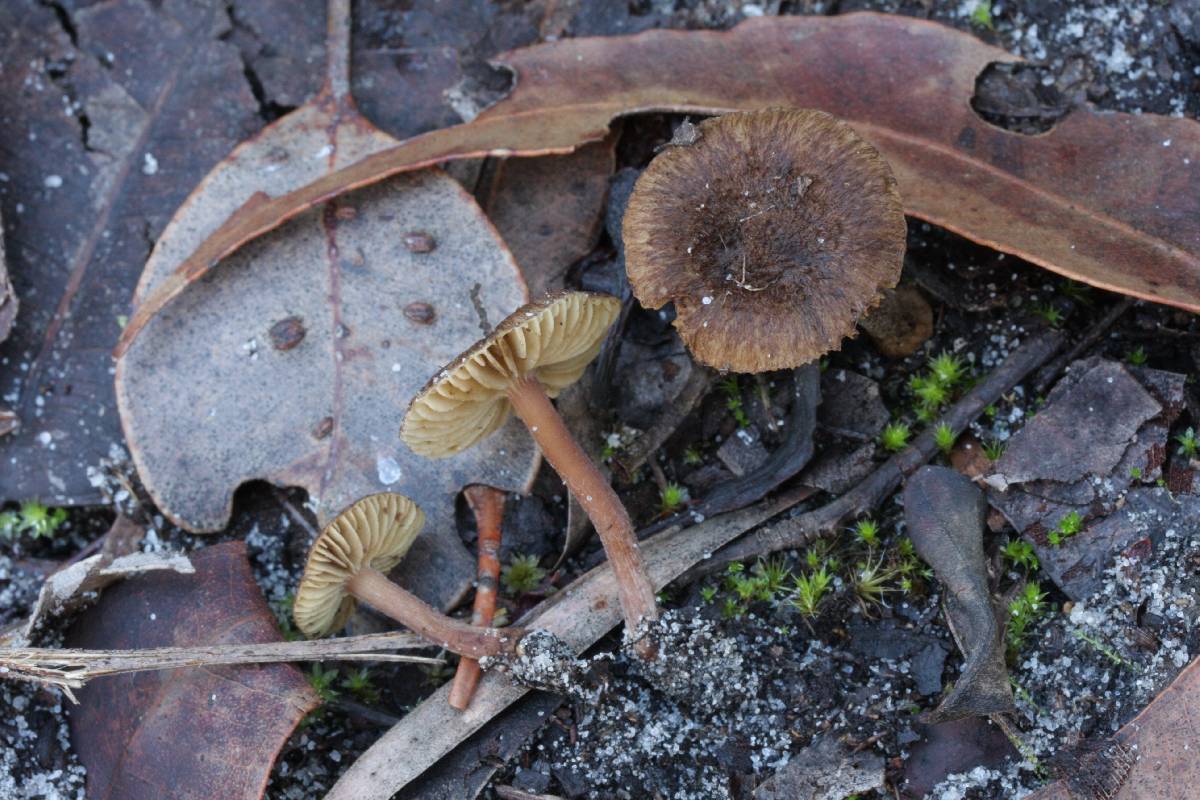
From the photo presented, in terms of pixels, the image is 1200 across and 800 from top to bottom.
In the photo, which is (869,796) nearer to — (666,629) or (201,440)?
(666,629)

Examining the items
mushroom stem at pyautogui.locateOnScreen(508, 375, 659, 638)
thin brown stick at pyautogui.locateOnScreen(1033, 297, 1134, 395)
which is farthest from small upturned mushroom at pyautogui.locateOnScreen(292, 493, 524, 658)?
thin brown stick at pyautogui.locateOnScreen(1033, 297, 1134, 395)

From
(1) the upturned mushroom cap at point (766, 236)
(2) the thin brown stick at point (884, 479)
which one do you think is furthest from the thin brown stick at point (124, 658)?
(1) the upturned mushroom cap at point (766, 236)

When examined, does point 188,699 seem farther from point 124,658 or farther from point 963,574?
point 963,574

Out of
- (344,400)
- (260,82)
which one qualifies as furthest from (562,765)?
(260,82)

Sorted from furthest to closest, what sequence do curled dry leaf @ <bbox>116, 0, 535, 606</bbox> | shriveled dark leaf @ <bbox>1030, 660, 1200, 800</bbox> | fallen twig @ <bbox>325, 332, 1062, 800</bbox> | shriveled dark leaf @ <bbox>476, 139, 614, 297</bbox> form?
shriveled dark leaf @ <bbox>476, 139, 614, 297</bbox>
curled dry leaf @ <bbox>116, 0, 535, 606</bbox>
fallen twig @ <bbox>325, 332, 1062, 800</bbox>
shriveled dark leaf @ <bbox>1030, 660, 1200, 800</bbox>

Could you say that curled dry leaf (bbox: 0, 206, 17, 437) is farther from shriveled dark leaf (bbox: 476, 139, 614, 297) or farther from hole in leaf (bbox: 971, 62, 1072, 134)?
hole in leaf (bbox: 971, 62, 1072, 134)
